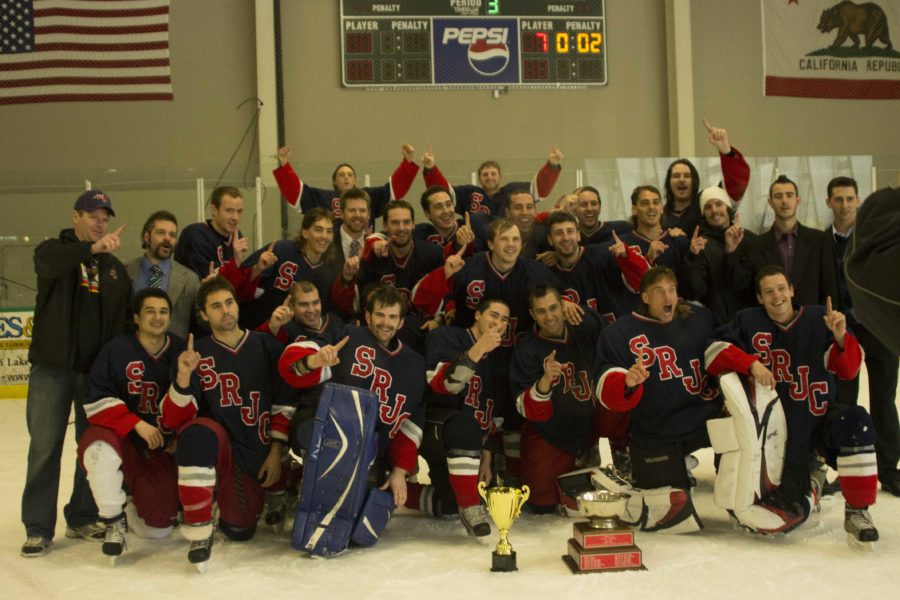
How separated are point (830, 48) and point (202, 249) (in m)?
8.56

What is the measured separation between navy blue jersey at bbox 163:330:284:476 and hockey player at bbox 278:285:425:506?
0.16 meters

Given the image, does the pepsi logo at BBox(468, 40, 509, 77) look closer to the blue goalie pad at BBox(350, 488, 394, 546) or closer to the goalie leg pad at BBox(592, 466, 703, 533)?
the goalie leg pad at BBox(592, 466, 703, 533)

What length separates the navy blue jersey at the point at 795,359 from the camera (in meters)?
3.62

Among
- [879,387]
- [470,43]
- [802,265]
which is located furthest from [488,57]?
[879,387]

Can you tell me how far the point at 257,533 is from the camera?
3.88 meters

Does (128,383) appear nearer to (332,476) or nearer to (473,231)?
(332,476)

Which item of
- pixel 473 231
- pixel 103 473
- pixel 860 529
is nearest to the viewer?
pixel 860 529

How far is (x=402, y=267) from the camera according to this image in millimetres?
4531

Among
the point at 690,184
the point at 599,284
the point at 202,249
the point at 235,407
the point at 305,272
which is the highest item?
the point at 690,184

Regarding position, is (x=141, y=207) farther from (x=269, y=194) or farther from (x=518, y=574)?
(x=518, y=574)

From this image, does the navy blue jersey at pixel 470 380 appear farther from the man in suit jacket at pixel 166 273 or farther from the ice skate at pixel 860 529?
the ice skate at pixel 860 529

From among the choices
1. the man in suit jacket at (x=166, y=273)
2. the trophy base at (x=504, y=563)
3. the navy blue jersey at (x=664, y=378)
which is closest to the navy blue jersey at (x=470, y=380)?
the navy blue jersey at (x=664, y=378)

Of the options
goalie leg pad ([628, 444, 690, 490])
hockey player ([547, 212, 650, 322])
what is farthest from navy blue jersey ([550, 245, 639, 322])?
goalie leg pad ([628, 444, 690, 490])

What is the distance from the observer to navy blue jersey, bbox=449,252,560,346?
430 centimetres
